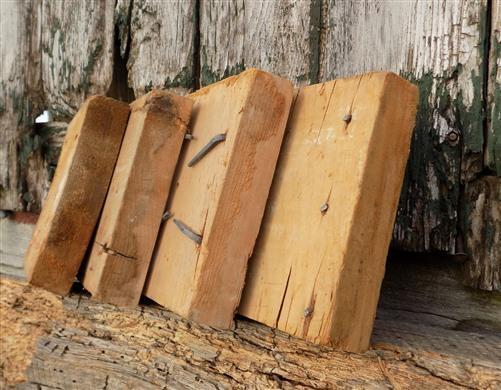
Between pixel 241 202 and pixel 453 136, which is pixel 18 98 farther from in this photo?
pixel 453 136

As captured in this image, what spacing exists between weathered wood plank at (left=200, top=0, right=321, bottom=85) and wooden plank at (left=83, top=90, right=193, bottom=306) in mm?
366

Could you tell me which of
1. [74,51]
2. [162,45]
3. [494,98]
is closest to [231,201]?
[494,98]

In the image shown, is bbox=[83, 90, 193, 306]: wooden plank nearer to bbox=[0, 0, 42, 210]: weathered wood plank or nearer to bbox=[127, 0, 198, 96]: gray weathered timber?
bbox=[127, 0, 198, 96]: gray weathered timber

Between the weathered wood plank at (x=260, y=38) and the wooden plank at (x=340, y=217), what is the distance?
1.57 feet

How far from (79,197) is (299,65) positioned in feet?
2.53

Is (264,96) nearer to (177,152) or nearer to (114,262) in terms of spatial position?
(177,152)

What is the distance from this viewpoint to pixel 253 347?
1.21 meters

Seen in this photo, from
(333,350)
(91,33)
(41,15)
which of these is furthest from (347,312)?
(41,15)

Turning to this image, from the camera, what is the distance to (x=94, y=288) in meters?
1.46

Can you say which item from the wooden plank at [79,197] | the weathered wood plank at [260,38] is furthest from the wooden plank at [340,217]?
the wooden plank at [79,197]

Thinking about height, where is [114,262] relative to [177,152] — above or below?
below

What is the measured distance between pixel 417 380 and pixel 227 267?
46 centimetres

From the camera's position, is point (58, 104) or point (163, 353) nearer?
point (163, 353)

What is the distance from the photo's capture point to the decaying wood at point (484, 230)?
4.43ft
